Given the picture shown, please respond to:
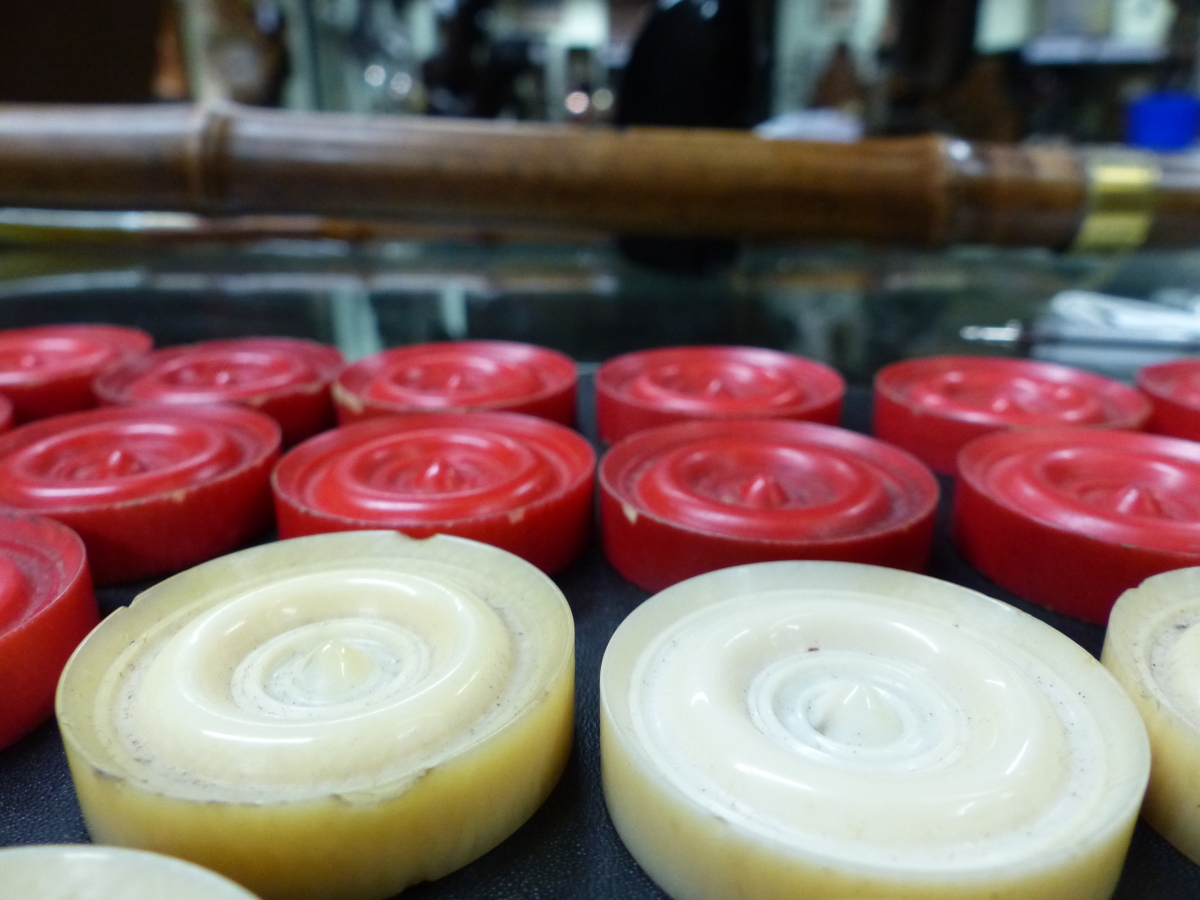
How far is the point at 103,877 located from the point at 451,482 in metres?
0.72

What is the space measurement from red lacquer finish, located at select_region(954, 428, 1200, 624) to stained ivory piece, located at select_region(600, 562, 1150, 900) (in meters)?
0.24

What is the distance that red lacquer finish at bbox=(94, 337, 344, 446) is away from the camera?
5.15ft

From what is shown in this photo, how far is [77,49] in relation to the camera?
3.31 metres

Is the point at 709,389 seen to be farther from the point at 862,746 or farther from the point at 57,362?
the point at 57,362

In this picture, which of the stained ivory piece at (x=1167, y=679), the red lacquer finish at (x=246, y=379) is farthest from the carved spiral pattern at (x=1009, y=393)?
the red lacquer finish at (x=246, y=379)

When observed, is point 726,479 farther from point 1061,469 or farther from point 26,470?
point 26,470

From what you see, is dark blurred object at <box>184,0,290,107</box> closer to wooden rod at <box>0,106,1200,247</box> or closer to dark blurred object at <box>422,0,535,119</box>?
dark blurred object at <box>422,0,535,119</box>

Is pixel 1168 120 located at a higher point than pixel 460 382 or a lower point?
higher

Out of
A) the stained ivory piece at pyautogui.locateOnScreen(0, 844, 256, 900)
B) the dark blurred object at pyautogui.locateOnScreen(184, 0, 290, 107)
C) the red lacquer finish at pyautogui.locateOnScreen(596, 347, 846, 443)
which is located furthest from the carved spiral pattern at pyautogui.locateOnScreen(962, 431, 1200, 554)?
the dark blurred object at pyautogui.locateOnScreen(184, 0, 290, 107)

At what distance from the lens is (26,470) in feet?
4.16

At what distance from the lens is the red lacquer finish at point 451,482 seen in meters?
1.12

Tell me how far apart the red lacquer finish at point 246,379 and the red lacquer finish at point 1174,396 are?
1.51 m

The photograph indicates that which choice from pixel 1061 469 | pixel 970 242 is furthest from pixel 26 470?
pixel 970 242

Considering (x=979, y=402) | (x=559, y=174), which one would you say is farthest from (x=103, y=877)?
(x=559, y=174)
